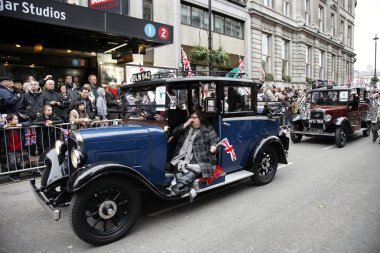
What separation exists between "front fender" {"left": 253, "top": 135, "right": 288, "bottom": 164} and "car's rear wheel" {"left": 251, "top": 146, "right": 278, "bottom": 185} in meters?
0.11

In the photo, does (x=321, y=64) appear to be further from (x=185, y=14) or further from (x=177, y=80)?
(x=177, y=80)

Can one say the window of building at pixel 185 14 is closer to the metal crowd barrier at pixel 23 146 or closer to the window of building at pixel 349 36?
the metal crowd barrier at pixel 23 146

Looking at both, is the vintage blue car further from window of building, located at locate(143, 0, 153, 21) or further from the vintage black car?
window of building, located at locate(143, 0, 153, 21)

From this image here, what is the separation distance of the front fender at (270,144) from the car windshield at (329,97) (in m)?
6.10

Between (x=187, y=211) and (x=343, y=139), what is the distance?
7.54 metres

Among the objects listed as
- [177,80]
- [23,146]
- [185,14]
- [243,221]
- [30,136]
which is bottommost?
[243,221]

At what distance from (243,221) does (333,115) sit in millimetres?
7621

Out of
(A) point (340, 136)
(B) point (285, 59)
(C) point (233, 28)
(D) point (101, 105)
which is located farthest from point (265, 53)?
(D) point (101, 105)

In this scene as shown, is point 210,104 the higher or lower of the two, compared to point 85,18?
lower

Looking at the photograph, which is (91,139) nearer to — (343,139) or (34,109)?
(34,109)

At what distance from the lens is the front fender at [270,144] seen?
5539mm

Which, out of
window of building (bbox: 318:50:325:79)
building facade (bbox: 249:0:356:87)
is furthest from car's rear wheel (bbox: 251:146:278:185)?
window of building (bbox: 318:50:325:79)

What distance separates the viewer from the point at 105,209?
12.0 ft

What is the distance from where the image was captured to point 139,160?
160 inches
